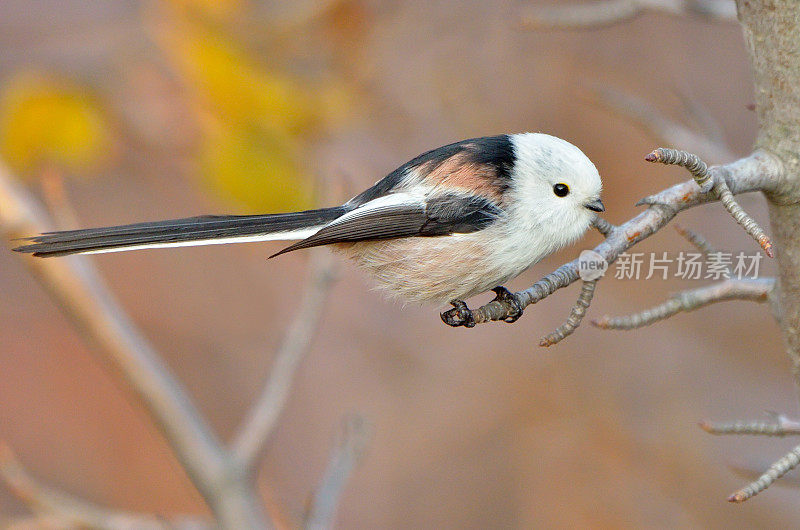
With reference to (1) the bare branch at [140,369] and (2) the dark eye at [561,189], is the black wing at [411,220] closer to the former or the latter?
(2) the dark eye at [561,189]

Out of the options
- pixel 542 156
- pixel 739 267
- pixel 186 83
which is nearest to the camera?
pixel 542 156

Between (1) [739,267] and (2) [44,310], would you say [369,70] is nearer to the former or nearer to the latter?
(1) [739,267]

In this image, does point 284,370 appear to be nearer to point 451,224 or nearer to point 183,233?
point 183,233

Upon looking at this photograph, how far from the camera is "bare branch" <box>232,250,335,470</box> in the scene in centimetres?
204

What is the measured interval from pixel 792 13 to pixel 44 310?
4249mm

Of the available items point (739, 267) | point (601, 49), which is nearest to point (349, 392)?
point (601, 49)

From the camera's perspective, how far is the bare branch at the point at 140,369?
1.97m

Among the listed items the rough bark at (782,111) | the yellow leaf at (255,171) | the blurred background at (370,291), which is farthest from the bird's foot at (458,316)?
the yellow leaf at (255,171)

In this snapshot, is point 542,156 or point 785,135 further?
point 542,156

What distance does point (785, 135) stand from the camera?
1.45 meters

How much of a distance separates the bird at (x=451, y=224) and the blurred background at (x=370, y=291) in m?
0.48

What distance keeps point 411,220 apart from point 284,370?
22.1 inches

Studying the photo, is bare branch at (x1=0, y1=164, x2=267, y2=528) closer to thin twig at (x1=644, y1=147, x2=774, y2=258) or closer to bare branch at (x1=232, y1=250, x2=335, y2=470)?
bare branch at (x1=232, y1=250, x2=335, y2=470)

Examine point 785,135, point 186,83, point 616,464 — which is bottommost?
point 616,464
